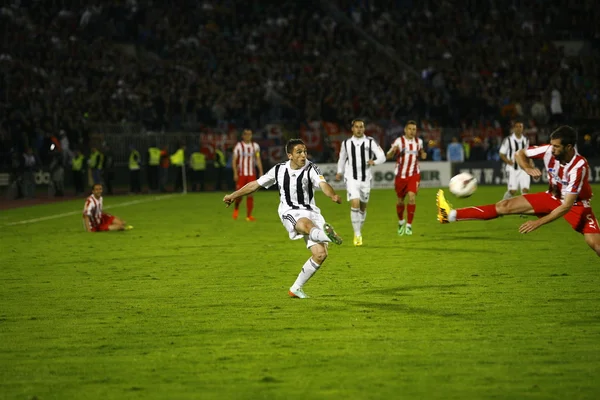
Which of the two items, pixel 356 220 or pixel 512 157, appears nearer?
pixel 356 220

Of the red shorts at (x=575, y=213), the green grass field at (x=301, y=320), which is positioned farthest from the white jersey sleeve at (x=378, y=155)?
the red shorts at (x=575, y=213)

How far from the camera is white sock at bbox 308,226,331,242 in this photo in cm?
1000

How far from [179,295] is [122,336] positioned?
2504 mm

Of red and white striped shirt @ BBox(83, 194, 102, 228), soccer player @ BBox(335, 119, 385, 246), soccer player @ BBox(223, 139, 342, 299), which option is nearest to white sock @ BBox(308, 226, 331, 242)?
soccer player @ BBox(223, 139, 342, 299)

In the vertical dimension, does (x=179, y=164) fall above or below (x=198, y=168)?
above

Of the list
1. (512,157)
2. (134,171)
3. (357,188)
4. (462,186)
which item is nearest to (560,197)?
(462,186)

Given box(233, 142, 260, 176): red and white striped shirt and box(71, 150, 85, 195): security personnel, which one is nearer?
box(233, 142, 260, 176): red and white striped shirt

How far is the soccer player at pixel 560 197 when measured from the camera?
9945mm

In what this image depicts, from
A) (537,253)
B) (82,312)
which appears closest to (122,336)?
(82,312)

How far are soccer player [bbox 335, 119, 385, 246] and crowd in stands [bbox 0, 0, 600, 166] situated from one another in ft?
68.1

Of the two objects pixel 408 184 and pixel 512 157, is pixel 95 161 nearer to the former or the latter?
pixel 512 157

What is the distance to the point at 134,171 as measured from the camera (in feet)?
119

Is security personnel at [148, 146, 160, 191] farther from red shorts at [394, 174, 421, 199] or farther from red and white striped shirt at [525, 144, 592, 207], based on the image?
red and white striped shirt at [525, 144, 592, 207]

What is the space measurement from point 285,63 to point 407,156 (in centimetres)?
2332
